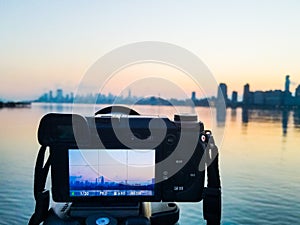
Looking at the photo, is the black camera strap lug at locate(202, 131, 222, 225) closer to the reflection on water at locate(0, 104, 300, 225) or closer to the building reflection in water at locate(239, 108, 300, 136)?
the reflection on water at locate(0, 104, 300, 225)

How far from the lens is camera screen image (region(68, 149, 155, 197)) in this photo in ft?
4.32

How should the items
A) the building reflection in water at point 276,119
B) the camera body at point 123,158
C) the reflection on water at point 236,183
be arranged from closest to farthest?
the camera body at point 123,158
the reflection on water at point 236,183
the building reflection in water at point 276,119

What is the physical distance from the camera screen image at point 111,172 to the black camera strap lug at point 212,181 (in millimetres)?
229

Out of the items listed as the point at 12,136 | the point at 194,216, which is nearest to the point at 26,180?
the point at 194,216

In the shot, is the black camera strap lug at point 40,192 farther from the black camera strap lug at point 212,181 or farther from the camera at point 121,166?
the black camera strap lug at point 212,181

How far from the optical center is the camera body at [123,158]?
1.30 meters

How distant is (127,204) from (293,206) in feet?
8.64

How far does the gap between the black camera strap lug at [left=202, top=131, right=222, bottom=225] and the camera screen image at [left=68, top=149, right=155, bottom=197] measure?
23cm

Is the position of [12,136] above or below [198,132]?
below

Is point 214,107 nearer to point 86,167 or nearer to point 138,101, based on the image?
point 138,101

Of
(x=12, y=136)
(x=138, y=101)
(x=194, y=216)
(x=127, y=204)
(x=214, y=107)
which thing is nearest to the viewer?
(x=127, y=204)

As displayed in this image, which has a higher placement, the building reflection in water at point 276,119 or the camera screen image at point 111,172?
the camera screen image at point 111,172

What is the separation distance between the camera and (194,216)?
290cm

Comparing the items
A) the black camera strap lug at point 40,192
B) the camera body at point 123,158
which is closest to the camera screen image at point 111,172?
the camera body at point 123,158
